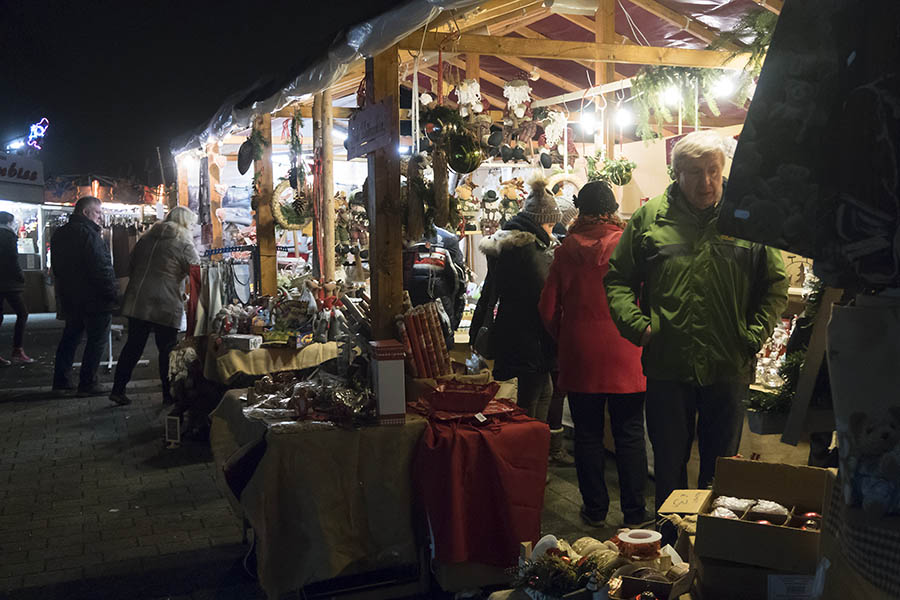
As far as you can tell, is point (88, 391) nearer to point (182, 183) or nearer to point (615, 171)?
point (182, 183)

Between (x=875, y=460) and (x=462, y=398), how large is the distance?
2268 mm

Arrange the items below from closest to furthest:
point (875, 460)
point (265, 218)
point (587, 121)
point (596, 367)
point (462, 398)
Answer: point (875, 460) < point (462, 398) < point (596, 367) < point (265, 218) < point (587, 121)

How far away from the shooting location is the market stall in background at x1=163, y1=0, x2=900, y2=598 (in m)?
2.32

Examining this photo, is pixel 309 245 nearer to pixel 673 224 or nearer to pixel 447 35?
pixel 447 35

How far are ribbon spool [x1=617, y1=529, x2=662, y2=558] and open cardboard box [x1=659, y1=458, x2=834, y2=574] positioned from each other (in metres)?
0.32

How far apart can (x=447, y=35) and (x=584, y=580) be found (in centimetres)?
402

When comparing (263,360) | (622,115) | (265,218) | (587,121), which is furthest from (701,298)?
(587,121)

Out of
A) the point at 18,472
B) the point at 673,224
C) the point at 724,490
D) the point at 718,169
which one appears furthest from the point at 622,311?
the point at 18,472

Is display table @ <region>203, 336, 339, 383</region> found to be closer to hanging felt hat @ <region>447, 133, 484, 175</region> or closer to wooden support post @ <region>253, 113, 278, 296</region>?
wooden support post @ <region>253, 113, 278, 296</region>

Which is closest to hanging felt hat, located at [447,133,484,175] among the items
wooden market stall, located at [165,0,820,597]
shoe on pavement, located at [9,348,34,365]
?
wooden market stall, located at [165,0,820,597]

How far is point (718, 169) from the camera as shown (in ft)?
10.6

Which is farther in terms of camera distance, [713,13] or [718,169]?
[713,13]

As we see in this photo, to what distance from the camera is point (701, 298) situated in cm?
321

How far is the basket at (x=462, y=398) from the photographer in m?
3.51
